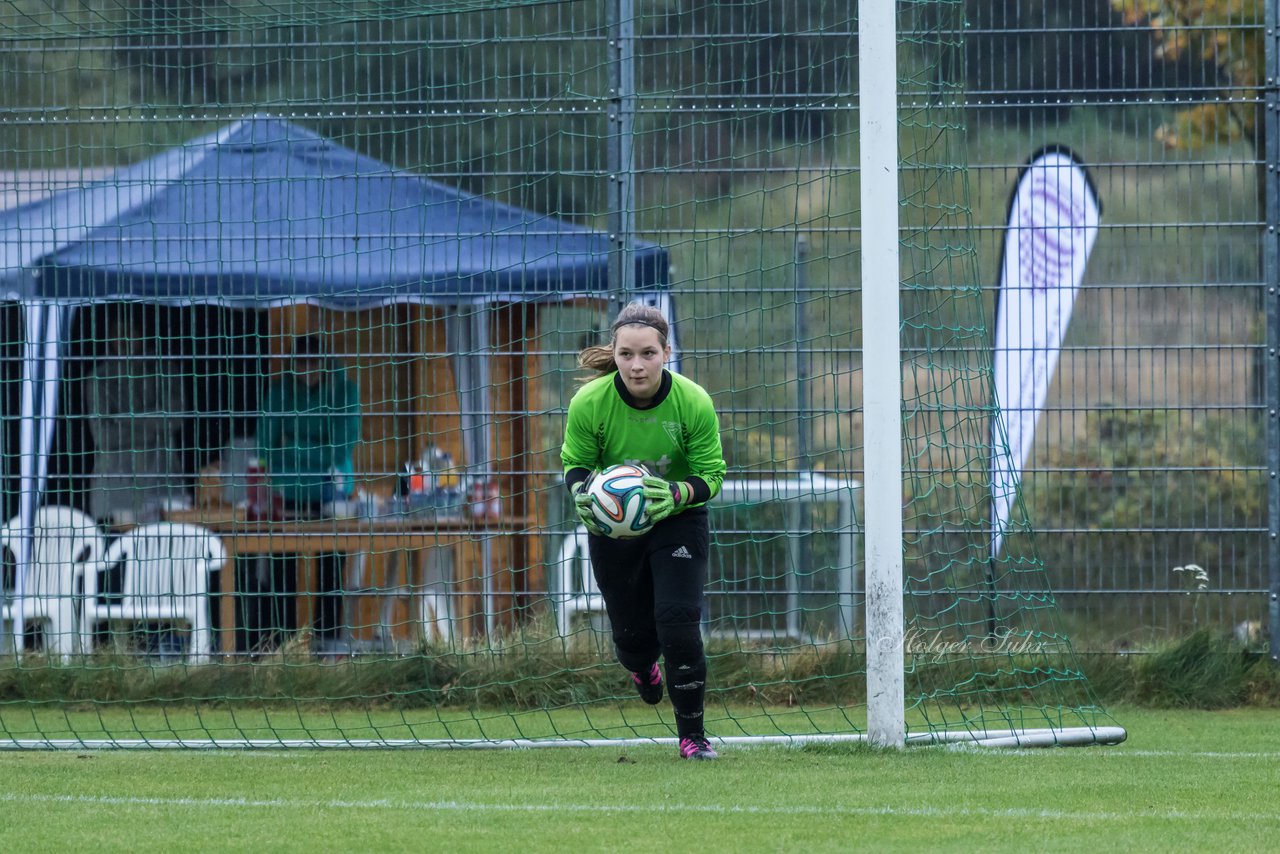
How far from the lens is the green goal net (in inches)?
322

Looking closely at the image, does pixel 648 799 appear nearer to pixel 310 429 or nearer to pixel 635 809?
pixel 635 809

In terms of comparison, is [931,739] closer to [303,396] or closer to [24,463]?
[303,396]

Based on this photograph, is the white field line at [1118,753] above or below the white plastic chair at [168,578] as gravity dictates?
below

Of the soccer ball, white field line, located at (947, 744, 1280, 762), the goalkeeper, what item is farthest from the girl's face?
white field line, located at (947, 744, 1280, 762)

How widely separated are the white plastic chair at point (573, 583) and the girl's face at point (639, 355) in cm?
208

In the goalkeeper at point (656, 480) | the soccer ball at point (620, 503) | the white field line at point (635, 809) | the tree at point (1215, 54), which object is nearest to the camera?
the white field line at point (635, 809)

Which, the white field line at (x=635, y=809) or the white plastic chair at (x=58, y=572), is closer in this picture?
the white field line at (x=635, y=809)

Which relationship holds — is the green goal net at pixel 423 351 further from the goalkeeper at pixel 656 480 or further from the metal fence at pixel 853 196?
the goalkeeper at pixel 656 480

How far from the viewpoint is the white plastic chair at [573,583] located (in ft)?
26.7

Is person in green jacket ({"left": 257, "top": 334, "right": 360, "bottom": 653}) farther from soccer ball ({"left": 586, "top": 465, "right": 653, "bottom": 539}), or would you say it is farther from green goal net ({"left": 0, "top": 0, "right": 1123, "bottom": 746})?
soccer ball ({"left": 586, "top": 465, "right": 653, "bottom": 539})

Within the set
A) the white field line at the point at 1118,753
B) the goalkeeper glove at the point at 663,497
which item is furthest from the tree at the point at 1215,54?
the goalkeeper glove at the point at 663,497

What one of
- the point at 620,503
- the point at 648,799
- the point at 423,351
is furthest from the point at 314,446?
the point at 648,799

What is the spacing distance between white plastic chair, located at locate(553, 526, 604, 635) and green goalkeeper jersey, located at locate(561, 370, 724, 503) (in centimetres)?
181

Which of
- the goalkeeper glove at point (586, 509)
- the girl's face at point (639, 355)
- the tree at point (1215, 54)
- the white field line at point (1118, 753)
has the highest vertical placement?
the tree at point (1215, 54)
